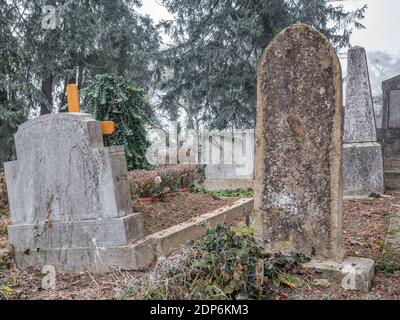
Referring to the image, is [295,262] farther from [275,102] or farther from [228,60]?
[228,60]

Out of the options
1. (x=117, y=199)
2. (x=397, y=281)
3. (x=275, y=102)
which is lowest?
(x=397, y=281)

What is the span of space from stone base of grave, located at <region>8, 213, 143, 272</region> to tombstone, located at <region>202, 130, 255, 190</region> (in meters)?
6.14

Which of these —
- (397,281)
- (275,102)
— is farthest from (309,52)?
(397,281)

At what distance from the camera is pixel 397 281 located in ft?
11.2

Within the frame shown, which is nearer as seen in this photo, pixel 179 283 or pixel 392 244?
pixel 179 283

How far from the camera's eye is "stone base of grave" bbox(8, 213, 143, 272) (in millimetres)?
4324

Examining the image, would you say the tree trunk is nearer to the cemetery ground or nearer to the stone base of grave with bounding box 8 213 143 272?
the cemetery ground

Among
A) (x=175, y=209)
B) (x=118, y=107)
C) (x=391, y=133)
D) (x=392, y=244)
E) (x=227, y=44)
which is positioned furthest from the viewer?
(x=227, y=44)

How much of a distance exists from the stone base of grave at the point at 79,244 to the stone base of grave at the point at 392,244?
2.52 metres

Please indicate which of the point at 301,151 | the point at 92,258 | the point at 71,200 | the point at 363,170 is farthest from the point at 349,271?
the point at 363,170

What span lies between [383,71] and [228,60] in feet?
145

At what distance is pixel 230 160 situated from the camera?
36.9 feet

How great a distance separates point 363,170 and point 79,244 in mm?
5643

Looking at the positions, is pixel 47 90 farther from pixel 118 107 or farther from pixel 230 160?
pixel 118 107
